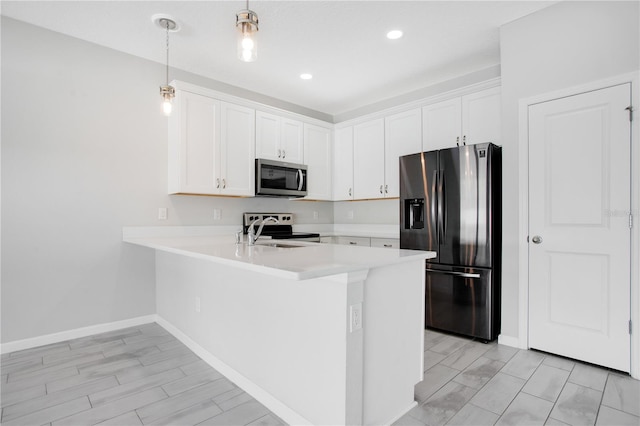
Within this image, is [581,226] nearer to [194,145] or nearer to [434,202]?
[434,202]

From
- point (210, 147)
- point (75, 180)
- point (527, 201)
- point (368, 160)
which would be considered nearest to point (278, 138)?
point (210, 147)

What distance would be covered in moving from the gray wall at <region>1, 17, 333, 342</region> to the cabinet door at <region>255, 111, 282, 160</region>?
95 cm

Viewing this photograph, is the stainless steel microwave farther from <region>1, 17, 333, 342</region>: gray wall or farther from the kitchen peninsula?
the kitchen peninsula

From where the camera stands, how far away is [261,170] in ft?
12.6

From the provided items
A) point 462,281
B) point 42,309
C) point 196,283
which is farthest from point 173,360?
point 462,281

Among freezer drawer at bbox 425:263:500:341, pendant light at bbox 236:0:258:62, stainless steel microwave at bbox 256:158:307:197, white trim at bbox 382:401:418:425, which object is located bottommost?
white trim at bbox 382:401:418:425

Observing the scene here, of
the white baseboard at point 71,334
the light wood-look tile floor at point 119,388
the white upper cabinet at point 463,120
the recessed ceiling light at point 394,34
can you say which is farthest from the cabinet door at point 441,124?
the white baseboard at point 71,334

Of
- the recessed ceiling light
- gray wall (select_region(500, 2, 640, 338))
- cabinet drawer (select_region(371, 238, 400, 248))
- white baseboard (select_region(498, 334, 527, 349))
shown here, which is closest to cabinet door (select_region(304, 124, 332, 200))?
cabinet drawer (select_region(371, 238, 400, 248))

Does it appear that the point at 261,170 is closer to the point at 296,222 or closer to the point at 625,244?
the point at 296,222

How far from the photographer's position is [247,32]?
1.54m

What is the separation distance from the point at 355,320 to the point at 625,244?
6.61 feet

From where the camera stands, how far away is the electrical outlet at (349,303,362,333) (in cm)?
148

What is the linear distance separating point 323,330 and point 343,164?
334 centimetres

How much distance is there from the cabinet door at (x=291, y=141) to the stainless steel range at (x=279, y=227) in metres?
0.74
